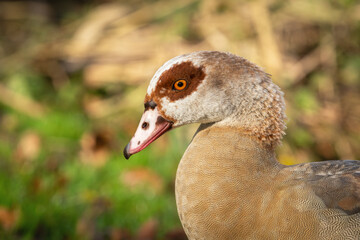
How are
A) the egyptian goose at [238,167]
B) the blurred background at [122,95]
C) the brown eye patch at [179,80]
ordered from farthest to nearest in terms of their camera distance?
the blurred background at [122,95] < the brown eye patch at [179,80] < the egyptian goose at [238,167]

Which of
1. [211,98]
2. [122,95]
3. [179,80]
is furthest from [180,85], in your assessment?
[122,95]

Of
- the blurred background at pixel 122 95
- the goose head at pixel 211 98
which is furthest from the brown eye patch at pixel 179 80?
the blurred background at pixel 122 95

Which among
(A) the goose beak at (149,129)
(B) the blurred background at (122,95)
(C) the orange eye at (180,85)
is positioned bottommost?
(B) the blurred background at (122,95)

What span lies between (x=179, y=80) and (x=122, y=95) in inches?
146

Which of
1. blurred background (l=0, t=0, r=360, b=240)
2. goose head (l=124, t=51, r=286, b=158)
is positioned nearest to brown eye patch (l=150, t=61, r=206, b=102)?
goose head (l=124, t=51, r=286, b=158)

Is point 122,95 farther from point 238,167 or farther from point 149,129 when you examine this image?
point 238,167

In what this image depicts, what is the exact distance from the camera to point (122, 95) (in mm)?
5676

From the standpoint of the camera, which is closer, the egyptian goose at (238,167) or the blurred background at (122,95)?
the egyptian goose at (238,167)

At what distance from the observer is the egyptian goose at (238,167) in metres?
1.85

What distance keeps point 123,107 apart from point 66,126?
744 mm

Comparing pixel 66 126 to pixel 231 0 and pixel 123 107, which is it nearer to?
pixel 123 107

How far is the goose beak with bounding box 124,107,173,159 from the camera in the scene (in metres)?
2.08

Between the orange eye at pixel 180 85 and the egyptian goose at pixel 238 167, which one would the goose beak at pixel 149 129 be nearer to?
the egyptian goose at pixel 238 167

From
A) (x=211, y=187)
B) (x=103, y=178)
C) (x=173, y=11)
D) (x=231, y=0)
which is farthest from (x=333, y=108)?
A: (x=211, y=187)
